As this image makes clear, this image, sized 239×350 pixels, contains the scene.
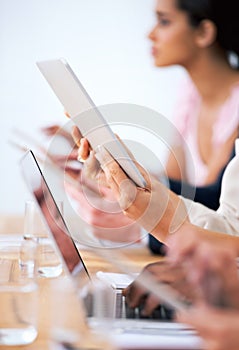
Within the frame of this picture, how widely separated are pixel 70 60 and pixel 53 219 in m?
2.66

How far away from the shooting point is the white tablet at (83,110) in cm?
101

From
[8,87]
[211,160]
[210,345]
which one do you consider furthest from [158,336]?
[8,87]

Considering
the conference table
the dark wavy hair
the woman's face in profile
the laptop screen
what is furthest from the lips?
the laptop screen

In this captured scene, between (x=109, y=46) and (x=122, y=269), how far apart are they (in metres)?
2.51

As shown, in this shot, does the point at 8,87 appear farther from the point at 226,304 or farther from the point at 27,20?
the point at 226,304

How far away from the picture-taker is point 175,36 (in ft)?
10.4

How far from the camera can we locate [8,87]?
345 centimetres

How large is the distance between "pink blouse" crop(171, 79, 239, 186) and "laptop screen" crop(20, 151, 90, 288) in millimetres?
1449

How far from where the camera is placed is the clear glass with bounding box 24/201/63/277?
46.7 inches

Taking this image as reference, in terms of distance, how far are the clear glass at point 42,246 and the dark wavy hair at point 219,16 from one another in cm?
199

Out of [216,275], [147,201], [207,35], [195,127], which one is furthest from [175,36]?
[216,275]

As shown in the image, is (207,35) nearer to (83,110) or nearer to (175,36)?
(175,36)

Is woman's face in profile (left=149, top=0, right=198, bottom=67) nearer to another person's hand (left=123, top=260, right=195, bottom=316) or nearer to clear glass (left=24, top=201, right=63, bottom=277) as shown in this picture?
clear glass (left=24, top=201, right=63, bottom=277)

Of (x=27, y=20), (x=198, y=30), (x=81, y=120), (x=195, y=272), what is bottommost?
(x=195, y=272)
